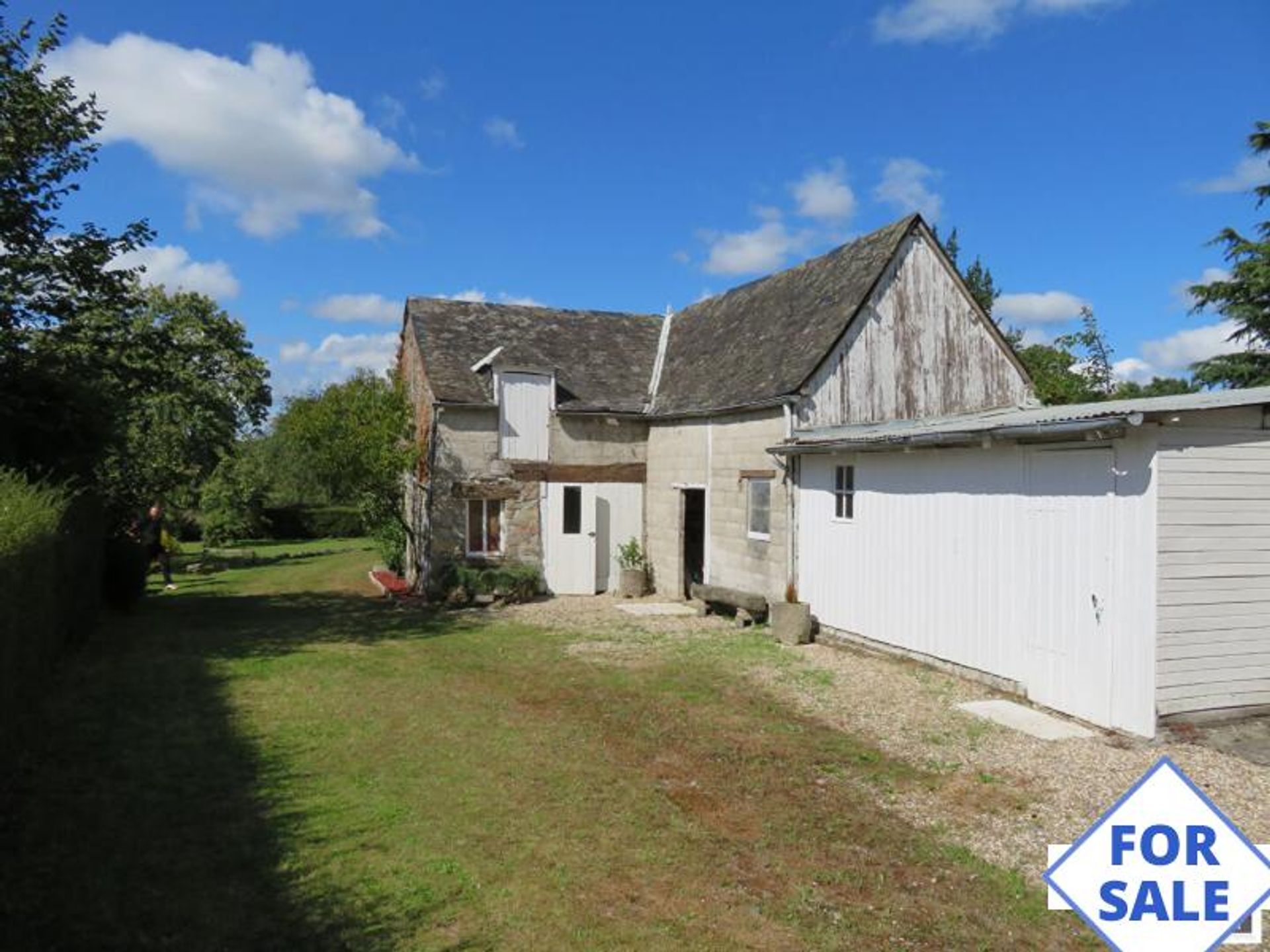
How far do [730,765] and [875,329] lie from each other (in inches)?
404

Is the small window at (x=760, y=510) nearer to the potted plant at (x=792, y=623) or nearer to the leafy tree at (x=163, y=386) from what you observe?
the potted plant at (x=792, y=623)

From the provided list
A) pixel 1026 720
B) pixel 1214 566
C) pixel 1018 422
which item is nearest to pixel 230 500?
pixel 1018 422

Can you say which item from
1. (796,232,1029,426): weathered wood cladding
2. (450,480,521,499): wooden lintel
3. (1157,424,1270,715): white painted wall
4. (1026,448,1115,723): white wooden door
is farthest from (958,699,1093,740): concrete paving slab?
(450,480,521,499): wooden lintel

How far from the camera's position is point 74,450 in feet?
46.8

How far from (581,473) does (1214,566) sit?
528 inches

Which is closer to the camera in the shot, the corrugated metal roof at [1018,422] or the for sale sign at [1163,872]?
the for sale sign at [1163,872]

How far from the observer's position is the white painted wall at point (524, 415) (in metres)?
19.1

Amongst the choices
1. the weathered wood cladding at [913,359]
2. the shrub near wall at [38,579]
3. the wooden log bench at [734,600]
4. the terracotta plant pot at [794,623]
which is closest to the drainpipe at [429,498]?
the wooden log bench at [734,600]

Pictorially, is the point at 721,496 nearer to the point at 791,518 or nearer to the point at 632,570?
the point at 791,518

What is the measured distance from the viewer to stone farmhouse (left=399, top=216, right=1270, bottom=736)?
8.49 metres

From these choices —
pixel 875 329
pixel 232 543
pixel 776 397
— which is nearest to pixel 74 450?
pixel 776 397

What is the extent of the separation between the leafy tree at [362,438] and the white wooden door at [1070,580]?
13.9 m

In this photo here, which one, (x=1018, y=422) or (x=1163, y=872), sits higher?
(x=1018, y=422)

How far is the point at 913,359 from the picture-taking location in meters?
16.0
